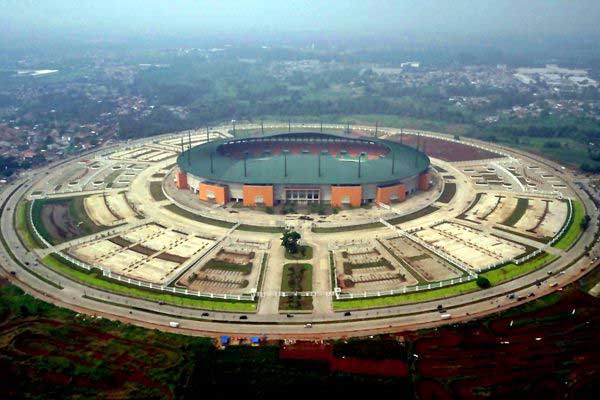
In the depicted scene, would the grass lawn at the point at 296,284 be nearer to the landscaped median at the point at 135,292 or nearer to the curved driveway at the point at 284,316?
the curved driveway at the point at 284,316

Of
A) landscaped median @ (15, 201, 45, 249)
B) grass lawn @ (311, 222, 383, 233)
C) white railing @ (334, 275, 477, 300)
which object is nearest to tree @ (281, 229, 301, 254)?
grass lawn @ (311, 222, 383, 233)

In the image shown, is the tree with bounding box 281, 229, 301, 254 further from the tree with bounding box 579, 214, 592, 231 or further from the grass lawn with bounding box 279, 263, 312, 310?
the tree with bounding box 579, 214, 592, 231

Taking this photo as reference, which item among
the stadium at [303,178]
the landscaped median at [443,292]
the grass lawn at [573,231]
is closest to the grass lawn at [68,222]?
the stadium at [303,178]

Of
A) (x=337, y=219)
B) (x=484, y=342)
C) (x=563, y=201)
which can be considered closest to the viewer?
(x=484, y=342)

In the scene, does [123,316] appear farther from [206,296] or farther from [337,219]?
[337,219]

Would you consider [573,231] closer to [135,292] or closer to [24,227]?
[135,292]

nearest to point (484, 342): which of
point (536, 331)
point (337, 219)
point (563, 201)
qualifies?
point (536, 331)
